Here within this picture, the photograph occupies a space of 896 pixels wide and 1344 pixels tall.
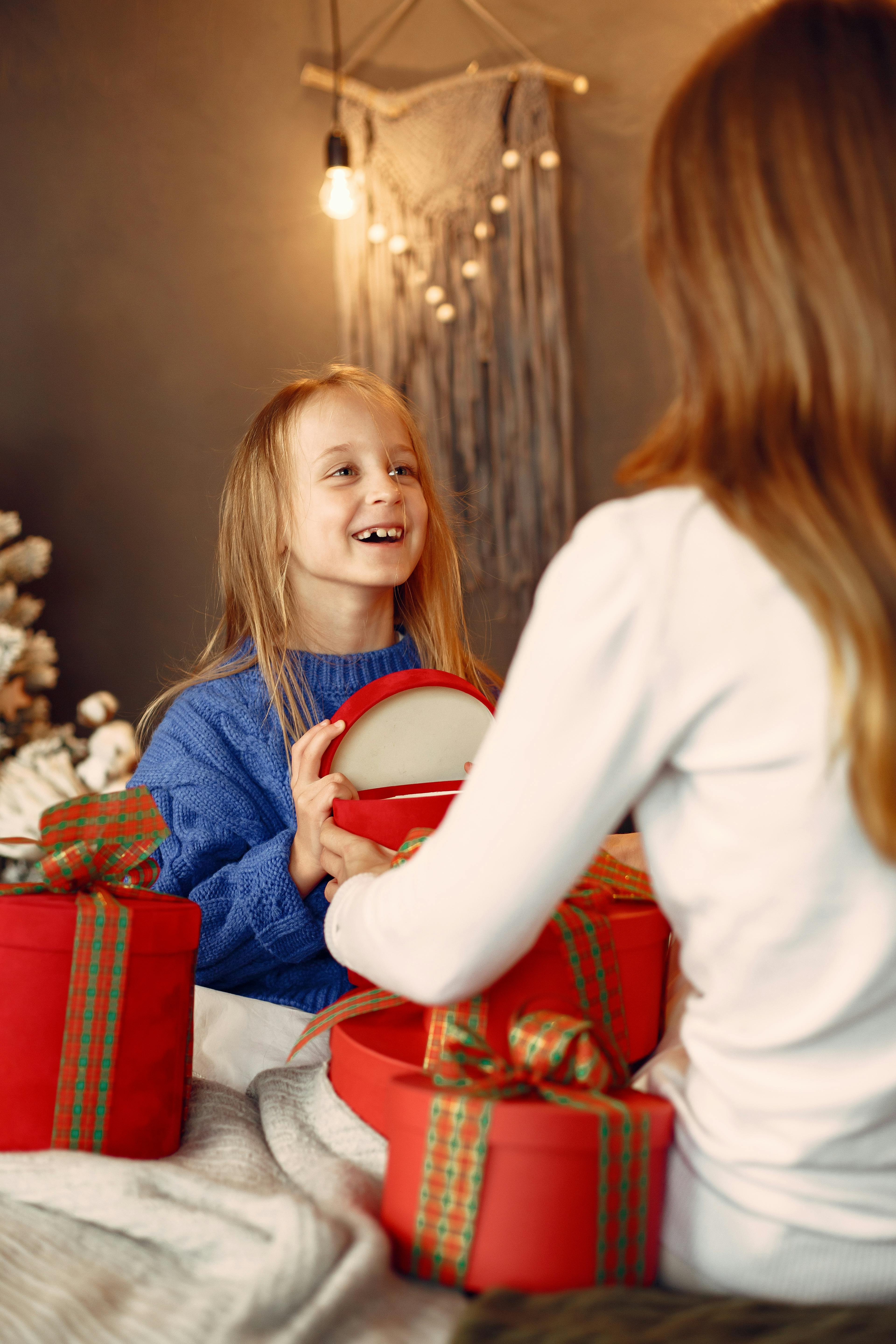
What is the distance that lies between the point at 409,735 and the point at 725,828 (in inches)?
20.3

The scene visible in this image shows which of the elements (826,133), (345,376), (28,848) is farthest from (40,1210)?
(345,376)

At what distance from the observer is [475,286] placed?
2.50 meters

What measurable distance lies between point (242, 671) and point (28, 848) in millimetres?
309

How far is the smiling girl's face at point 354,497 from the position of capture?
1.27m

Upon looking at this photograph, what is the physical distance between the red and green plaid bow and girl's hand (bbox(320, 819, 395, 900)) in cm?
25

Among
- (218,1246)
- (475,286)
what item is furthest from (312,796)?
(475,286)

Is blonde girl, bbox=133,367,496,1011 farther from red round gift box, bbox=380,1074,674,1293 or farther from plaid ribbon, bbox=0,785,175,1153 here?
red round gift box, bbox=380,1074,674,1293

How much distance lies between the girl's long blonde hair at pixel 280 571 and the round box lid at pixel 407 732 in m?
0.21

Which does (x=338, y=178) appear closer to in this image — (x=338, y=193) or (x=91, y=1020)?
(x=338, y=193)

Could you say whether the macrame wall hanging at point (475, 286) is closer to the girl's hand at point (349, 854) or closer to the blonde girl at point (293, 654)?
the blonde girl at point (293, 654)

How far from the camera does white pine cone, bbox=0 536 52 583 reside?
5.93 feet

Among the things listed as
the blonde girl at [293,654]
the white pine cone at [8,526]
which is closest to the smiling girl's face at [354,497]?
the blonde girl at [293,654]

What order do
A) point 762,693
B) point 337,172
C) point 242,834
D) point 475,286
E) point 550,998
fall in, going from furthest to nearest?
1. point 475,286
2. point 337,172
3. point 242,834
4. point 550,998
5. point 762,693

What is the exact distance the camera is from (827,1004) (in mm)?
540
